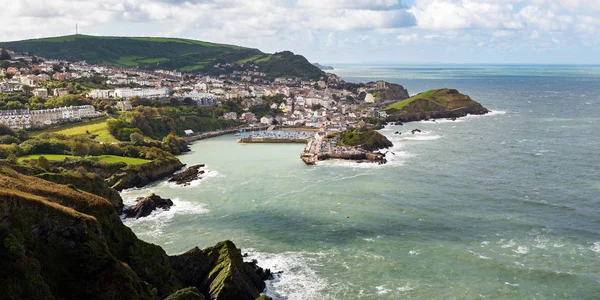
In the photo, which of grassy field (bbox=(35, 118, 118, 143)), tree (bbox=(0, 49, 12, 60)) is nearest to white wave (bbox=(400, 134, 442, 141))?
grassy field (bbox=(35, 118, 118, 143))

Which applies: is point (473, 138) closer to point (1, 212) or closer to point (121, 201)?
point (121, 201)

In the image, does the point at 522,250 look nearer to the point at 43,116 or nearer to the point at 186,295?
the point at 186,295

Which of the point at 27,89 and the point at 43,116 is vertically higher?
the point at 27,89

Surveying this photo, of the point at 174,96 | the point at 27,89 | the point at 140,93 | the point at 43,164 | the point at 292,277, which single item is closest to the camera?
the point at 292,277

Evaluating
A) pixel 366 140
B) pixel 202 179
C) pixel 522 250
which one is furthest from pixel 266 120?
pixel 522 250

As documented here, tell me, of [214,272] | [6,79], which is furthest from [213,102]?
[214,272]

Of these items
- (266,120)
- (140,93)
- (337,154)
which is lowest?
(337,154)
